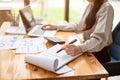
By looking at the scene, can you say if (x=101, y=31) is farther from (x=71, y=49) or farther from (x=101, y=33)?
(x=71, y=49)

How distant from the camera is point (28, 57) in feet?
4.33

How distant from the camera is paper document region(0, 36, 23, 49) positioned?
1.62 metres

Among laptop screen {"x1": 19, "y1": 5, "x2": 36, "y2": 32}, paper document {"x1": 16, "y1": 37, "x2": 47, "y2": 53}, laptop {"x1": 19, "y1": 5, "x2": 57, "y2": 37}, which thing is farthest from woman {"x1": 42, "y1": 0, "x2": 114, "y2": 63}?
laptop screen {"x1": 19, "y1": 5, "x2": 36, "y2": 32}

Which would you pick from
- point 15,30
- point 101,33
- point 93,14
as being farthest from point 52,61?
point 15,30

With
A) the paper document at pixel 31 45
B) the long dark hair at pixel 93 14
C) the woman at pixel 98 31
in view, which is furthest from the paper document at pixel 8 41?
the long dark hair at pixel 93 14

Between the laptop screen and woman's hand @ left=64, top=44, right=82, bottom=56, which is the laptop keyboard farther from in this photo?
woman's hand @ left=64, top=44, right=82, bottom=56

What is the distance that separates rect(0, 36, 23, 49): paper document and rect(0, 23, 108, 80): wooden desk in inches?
6.3

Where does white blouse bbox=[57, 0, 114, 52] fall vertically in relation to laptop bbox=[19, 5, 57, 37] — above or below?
above

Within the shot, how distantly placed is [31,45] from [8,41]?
0.22 meters

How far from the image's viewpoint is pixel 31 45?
1.65 metres

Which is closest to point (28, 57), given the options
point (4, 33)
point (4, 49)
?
point (4, 49)

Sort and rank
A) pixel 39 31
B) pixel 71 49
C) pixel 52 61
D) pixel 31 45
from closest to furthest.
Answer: pixel 52 61
pixel 71 49
pixel 31 45
pixel 39 31

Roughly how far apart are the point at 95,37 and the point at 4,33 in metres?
0.91

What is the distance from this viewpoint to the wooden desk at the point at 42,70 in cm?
118
